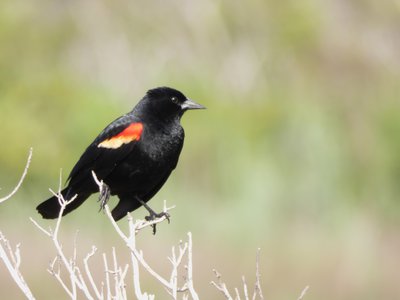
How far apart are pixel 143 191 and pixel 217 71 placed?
7.13m

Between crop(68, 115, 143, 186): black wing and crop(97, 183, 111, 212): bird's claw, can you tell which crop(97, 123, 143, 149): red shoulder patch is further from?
crop(97, 183, 111, 212): bird's claw

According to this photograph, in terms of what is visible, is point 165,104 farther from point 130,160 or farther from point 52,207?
point 52,207

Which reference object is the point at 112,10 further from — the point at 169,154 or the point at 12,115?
the point at 169,154

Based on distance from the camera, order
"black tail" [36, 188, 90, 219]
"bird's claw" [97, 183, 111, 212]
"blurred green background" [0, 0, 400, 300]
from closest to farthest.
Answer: "bird's claw" [97, 183, 111, 212] → "black tail" [36, 188, 90, 219] → "blurred green background" [0, 0, 400, 300]

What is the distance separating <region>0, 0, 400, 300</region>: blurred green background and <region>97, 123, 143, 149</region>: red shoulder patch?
395 centimetres

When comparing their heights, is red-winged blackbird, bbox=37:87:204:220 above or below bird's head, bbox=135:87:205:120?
below

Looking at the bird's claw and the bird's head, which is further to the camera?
the bird's head

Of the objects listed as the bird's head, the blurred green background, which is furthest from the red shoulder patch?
the blurred green background

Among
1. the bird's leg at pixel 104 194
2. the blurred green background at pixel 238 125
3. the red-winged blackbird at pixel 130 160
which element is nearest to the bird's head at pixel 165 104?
the red-winged blackbird at pixel 130 160

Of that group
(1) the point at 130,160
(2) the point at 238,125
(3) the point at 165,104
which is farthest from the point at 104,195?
(2) the point at 238,125

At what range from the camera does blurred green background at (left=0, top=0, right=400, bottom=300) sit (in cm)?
884

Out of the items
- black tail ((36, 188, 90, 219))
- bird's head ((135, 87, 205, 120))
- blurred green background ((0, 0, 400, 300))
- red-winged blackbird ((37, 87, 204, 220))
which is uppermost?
bird's head ((135, 87, 205, 120))

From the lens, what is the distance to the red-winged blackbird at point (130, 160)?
168 inches

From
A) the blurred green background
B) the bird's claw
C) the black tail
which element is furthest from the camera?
the blurred green background
